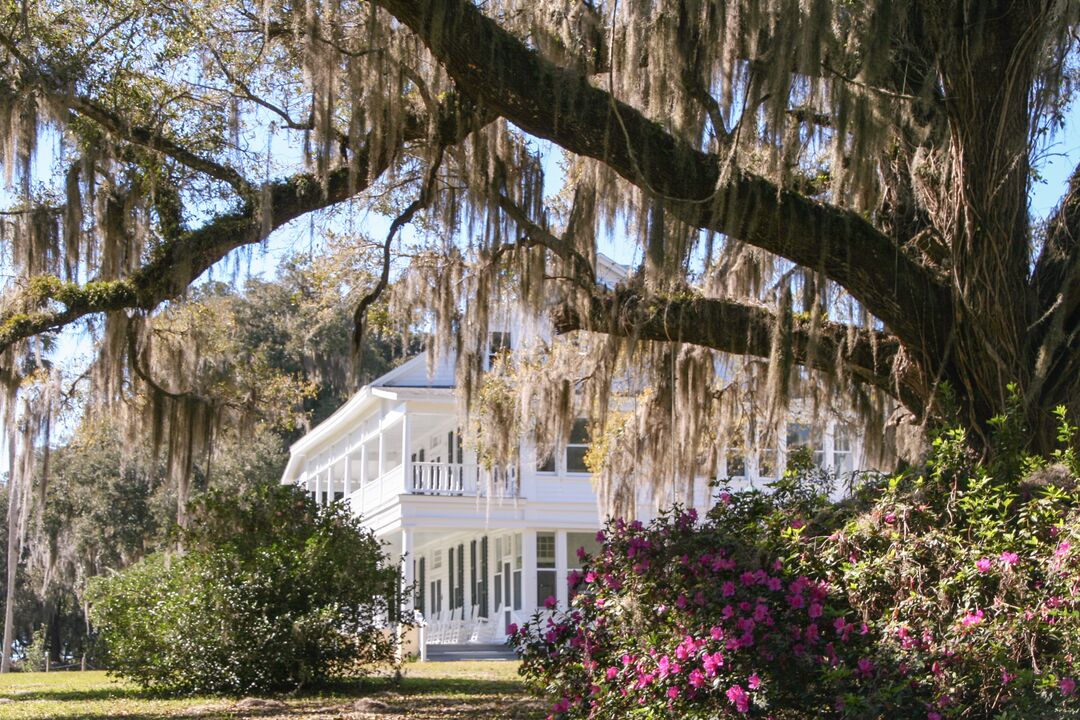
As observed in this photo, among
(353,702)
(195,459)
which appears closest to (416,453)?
(195,459)

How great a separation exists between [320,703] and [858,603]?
5.89m

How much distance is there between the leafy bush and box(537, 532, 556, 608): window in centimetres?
1208

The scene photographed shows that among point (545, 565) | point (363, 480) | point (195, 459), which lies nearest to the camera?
point (195, 459)

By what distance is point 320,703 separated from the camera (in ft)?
34.7

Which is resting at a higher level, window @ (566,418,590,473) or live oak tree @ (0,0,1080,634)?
live oak tree @ (0,0,1080,634)

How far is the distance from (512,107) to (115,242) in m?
4.68

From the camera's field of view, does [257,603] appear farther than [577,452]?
No

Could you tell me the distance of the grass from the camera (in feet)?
31.5

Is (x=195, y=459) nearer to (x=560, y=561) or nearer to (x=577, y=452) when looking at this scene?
(x=560, y=561)

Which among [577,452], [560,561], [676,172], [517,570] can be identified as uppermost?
[676,172]

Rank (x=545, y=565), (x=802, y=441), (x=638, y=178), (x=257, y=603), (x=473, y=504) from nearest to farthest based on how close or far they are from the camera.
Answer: (x=638, y=178) → (x=257, y=603) → (x=473, y=504) → (x=545, y=565) → (x=802, y=441)

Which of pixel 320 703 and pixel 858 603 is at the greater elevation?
pixel 858 603

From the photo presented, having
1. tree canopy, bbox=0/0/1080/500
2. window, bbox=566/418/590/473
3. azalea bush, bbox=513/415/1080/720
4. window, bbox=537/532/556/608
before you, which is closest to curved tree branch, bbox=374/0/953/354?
tree canopy, bbox=0/0/1080/500

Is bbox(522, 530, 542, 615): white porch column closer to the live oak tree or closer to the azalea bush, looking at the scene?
the live oak tree
